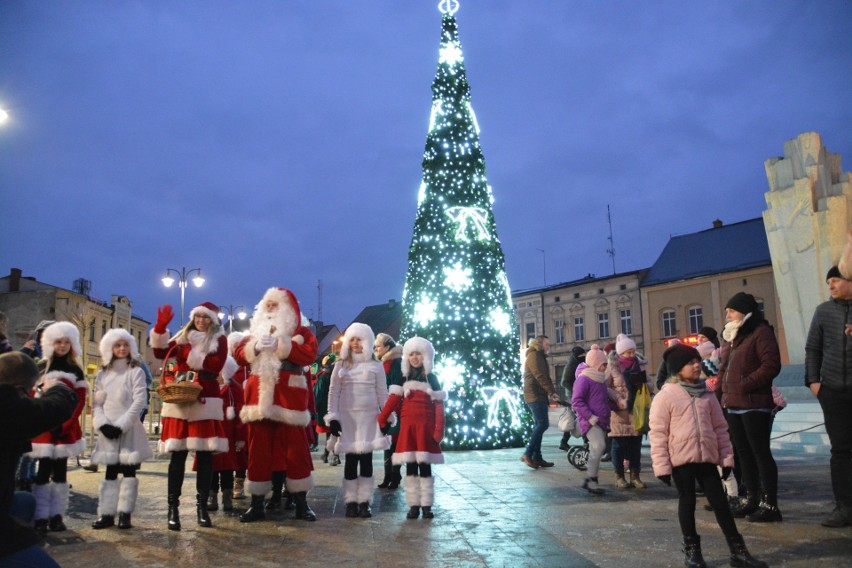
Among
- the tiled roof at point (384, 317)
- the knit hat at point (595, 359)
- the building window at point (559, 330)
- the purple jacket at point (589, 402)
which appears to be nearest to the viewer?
the purple jacket at point (589, 402)

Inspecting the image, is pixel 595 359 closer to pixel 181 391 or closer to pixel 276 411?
pixel 276 411

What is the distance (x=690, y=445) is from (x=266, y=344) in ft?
13.0

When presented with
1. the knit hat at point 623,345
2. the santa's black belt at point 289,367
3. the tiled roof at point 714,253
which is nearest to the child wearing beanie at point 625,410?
the knit hat at point 623,345

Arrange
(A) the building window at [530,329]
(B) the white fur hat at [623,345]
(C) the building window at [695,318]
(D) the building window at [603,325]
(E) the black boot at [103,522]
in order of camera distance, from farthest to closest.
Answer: (A) the building window at [530,329]
(D) the building window at [603,325]
(C) the building window at [695,318]
(B) the white fur hat at [623,345]
(E) the black boot at [103,522]

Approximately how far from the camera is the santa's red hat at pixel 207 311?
6.77 m

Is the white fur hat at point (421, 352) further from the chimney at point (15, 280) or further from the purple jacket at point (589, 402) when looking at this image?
the chimney at point (15, 280)

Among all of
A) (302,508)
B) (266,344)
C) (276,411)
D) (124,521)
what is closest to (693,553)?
(302,508)

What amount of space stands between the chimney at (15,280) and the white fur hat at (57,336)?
162 ft

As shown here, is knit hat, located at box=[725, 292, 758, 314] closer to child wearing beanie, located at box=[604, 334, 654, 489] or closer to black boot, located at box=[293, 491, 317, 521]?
child wearing beanie, located at box=[604, 334, 654, 489]

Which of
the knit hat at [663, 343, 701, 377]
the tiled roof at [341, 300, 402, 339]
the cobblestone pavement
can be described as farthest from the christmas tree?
the tiled roof at [341, 300, 402, 339]

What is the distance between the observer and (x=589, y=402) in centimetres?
883

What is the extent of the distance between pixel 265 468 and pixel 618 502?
377cm

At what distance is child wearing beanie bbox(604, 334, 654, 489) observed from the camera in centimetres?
895

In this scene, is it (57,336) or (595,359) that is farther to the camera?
(595,359)
